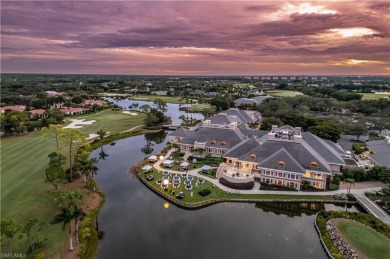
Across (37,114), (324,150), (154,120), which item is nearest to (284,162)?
→ (324,150)

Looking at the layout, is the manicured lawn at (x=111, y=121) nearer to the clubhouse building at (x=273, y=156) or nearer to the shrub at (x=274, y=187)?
the clubhouse building at (x=273, y=156)

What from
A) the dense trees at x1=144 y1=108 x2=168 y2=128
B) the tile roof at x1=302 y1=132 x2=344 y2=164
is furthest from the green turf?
the dense trees at x1=144 y1=108 x2=168 y2=128

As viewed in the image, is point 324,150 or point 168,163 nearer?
point 324,150

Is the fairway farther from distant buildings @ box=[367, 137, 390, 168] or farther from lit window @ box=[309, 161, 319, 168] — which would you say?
distant buildings @ box=[367, 137, 390, 168]

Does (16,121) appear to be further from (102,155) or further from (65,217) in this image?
(65,217)

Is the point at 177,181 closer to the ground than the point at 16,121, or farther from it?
closer to the ground

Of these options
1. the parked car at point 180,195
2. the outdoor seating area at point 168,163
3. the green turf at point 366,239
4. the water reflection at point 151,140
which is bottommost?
the green turf at point 366,239

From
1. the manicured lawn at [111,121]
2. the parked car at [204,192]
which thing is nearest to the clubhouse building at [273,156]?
the parked car at [204,192]
